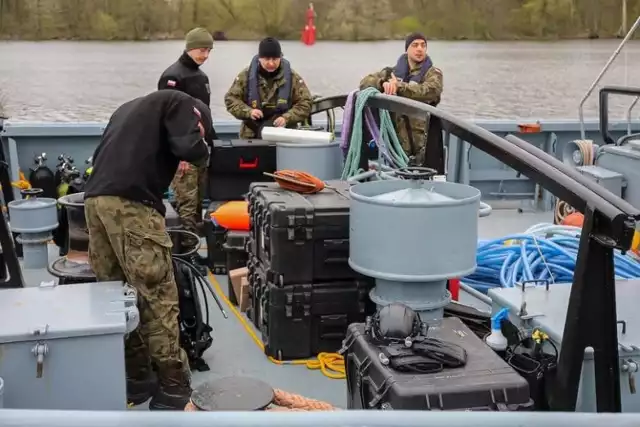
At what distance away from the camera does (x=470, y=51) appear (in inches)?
2392

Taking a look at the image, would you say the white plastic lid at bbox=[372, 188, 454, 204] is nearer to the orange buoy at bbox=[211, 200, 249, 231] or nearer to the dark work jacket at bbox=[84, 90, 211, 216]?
the dark work jacket at bbox=[84, 90, 211, 216]

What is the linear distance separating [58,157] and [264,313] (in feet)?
11.4

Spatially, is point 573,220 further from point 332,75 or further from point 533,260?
point 332,75

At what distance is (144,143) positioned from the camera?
10.7 feet

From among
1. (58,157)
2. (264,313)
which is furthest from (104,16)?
(264,313)

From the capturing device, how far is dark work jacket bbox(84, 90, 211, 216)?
10.7 feet

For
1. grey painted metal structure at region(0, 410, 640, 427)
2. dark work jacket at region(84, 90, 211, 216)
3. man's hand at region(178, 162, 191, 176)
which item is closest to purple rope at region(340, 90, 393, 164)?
man's hand at region(178, 162, 191, 176)

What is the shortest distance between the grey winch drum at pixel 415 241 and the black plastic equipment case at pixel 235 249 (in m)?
1.62

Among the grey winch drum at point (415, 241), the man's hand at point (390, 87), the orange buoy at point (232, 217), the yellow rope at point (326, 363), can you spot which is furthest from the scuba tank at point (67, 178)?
the grey winch drum at point (415, 241)

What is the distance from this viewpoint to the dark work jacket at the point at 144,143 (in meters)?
3.26

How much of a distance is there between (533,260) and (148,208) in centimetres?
208

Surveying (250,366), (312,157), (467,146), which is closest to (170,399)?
(250,366)

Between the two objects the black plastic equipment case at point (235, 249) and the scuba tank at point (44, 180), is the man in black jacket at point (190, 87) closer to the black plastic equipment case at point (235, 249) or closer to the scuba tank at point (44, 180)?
the black plastic equipment case at point (235, 249)

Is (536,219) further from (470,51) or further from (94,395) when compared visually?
(470,51)
